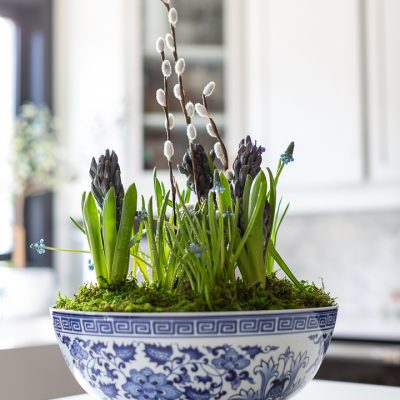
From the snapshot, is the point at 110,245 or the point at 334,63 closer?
the point at 110,245

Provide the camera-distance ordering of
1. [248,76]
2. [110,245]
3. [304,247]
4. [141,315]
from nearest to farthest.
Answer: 1. [141,315]
2. [110,245]
3. [248,76]
4. [304,247]

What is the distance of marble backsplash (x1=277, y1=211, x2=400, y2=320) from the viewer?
3.14 metres

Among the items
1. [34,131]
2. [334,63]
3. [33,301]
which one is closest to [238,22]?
[334,63]

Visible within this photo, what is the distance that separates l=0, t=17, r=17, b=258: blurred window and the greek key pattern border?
8.30 feet

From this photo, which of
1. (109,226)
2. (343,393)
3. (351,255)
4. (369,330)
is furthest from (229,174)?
(351,255)

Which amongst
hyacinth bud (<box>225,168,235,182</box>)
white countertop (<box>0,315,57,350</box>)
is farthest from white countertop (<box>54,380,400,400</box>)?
white countertop (<box>0,315,57,350</box>)

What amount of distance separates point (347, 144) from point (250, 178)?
2133mm

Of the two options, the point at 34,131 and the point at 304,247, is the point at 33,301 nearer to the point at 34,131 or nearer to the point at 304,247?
the point at 34,131

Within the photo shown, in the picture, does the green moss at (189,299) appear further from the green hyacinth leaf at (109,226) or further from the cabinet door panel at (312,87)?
the cabinet door panel at (312,87)

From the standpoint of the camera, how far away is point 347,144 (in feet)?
9.02

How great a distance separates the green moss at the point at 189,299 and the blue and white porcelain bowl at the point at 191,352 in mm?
20

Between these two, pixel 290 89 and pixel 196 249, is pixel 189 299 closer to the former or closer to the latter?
pixel 196 249

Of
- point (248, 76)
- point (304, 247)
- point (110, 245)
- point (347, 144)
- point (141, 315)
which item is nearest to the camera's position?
point (141, 315)

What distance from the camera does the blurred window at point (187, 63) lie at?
299 centimetres
